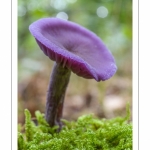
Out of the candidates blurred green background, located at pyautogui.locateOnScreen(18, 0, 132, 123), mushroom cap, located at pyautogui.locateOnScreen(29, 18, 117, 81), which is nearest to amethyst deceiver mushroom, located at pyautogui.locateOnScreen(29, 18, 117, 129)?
mushroom cap, located at pyautogui.locateOnScreen(29, 18, 117, 81)

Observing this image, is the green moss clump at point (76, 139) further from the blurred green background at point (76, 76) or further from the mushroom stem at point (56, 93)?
the blurred green background at point (76, 76)

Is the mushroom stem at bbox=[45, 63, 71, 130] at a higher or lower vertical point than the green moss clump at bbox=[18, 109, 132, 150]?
higher

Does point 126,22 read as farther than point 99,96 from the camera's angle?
Yes

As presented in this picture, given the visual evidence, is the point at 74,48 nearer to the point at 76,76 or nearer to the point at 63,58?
the point at 63,58

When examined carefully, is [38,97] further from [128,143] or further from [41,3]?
[128,143]

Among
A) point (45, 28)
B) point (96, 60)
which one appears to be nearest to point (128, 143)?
point (96, 60)

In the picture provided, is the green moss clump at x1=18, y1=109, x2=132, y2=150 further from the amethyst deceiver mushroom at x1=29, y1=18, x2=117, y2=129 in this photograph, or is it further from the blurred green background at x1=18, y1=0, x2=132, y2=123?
the blurred green background at x1=18, y1=0, x2=132, y2=123

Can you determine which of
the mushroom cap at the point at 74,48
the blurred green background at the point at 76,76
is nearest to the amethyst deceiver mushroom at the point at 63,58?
the mushroom cap at the point at 74,48
